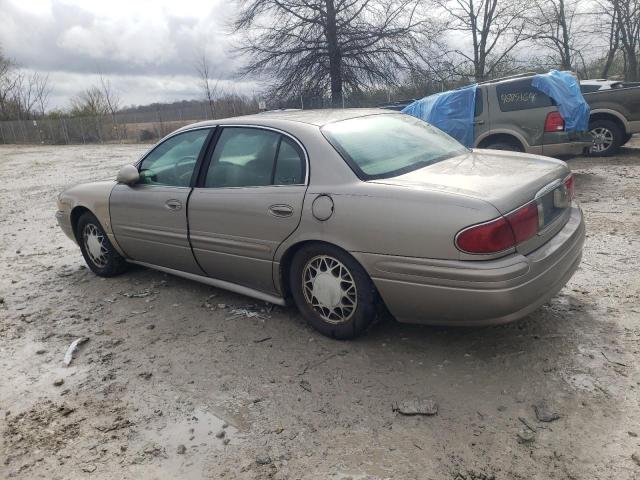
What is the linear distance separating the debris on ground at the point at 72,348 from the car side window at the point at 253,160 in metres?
1.48

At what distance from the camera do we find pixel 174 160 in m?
4.36

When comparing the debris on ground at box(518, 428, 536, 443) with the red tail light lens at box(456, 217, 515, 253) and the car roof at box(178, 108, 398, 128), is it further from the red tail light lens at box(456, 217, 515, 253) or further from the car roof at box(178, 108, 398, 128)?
the car roof at box(178, 108, 398, 128)

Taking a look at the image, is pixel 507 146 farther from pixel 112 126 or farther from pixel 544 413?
pixel 112 126

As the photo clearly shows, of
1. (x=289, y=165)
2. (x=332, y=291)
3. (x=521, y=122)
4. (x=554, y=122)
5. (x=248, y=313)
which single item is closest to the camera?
(x=332, y=291)

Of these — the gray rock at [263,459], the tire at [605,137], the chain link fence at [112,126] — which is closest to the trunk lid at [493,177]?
the gray rock at [263,459]

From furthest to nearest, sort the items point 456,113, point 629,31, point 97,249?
point 629,31, point 456,113, point 97,249

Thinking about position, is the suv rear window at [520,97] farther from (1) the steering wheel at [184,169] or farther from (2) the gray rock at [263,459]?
(2) the gray rock at [263,459]

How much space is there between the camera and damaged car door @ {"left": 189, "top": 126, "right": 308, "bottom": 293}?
11.3 ft

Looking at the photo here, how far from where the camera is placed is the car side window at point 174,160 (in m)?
4.16

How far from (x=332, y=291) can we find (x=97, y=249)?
9.72 feet

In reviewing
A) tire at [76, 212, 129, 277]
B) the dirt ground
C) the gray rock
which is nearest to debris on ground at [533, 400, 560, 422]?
the dirt ground

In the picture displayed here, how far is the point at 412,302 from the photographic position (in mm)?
2963

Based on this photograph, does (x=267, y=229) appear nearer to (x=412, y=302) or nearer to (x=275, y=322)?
(x=275, y=322)

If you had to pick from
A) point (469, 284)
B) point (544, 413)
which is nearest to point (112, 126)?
point (469, 284)
